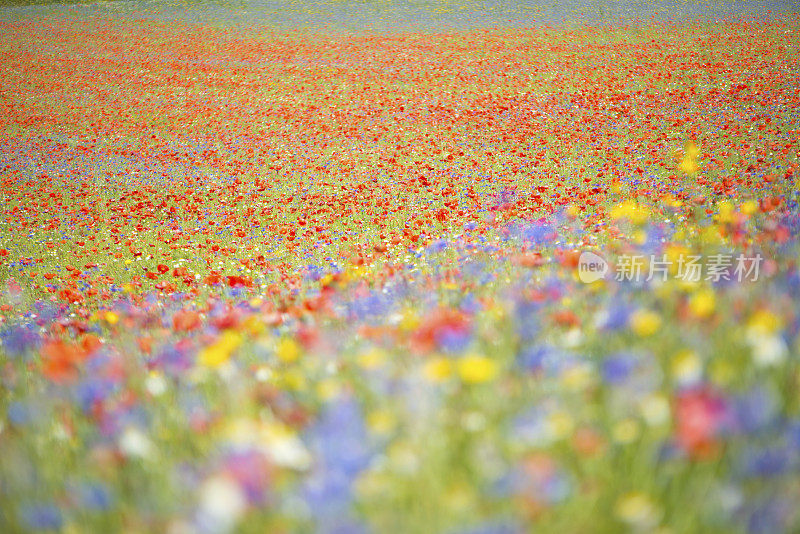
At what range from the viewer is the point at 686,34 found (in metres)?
22.9

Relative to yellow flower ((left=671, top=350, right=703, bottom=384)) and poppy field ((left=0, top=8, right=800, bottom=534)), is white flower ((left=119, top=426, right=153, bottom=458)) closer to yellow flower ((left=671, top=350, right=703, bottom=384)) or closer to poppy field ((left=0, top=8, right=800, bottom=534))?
poppy field ((left=0, top=8, right=800, bottom=534))

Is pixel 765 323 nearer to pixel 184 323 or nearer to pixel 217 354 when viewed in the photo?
pixel 217 354

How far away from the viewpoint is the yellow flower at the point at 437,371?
56.9 inches

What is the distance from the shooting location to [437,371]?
57.1 inches

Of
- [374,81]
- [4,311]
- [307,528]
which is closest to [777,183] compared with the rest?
[307,528]

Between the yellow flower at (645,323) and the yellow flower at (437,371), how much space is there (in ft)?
2.24

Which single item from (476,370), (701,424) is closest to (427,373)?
(476,370)

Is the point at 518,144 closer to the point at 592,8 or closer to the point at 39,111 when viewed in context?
the point at 39,111

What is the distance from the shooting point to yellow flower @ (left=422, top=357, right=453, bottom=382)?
1.45 meters

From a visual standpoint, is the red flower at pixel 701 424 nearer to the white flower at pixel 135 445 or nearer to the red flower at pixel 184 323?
the white flower at pixel 135 445

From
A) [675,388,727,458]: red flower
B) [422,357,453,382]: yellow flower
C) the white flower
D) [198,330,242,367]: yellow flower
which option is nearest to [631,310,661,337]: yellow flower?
[675,388,727,458]: red flower

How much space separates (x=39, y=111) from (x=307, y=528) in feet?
81.0

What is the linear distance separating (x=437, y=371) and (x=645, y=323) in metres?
0.73

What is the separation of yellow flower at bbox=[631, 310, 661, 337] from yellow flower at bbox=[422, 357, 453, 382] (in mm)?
683
